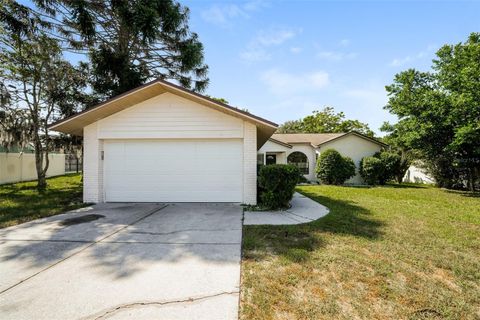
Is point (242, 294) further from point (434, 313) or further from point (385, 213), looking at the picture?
point (385, 213)

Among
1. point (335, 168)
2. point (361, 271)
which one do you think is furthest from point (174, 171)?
point (335, 168)

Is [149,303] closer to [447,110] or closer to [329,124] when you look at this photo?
[447,110]

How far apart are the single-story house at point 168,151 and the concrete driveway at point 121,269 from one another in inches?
96.1

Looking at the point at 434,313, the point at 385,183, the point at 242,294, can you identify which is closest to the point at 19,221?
the point at 242,294

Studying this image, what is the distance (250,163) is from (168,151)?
3.02 meters

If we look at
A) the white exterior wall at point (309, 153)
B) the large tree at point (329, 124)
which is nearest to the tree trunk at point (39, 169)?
the white exterior wall at point (309, 153)

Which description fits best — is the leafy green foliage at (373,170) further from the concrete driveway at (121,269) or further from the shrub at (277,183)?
the concrete driveway at (121,269)

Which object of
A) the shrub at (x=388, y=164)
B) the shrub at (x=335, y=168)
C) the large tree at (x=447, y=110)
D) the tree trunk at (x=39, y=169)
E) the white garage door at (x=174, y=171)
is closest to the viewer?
the white garage door at (x=174, y=171)

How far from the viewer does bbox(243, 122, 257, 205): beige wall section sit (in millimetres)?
8125

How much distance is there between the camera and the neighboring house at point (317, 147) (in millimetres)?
18500

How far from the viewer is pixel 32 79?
12.5 m

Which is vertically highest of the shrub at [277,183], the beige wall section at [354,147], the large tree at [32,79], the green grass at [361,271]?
the large tree at [32,79]

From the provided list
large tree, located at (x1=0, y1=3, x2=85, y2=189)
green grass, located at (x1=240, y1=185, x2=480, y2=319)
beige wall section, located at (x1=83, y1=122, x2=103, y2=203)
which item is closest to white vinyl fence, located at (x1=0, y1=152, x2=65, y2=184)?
large tree, located at (x1=0, y1=3, x2=85, y2=189)

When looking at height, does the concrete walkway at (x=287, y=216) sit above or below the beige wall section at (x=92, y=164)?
below
